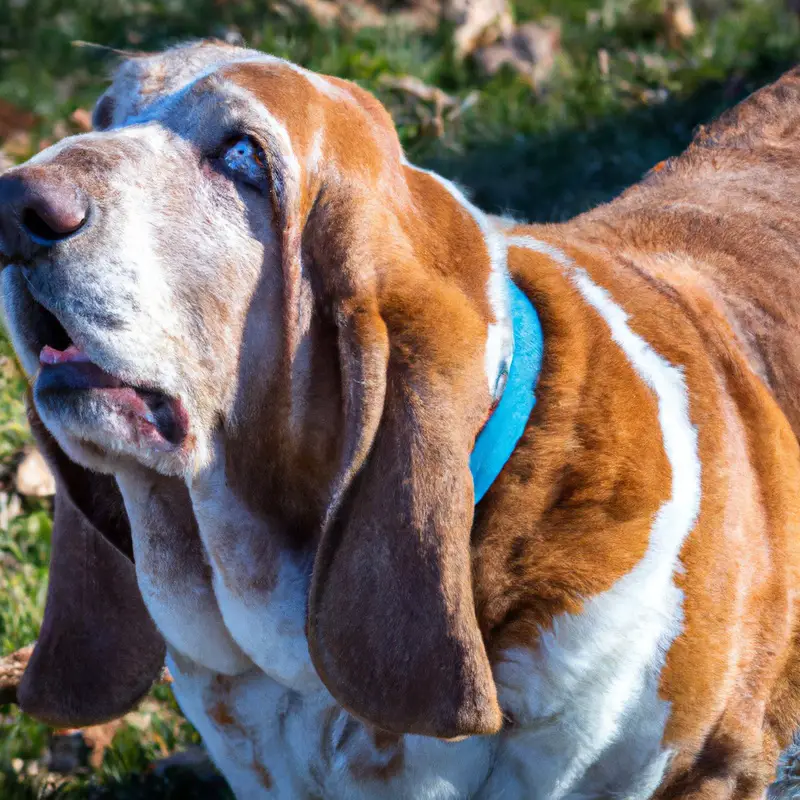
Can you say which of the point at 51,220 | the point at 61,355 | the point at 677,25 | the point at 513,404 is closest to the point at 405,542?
the point at 513,404

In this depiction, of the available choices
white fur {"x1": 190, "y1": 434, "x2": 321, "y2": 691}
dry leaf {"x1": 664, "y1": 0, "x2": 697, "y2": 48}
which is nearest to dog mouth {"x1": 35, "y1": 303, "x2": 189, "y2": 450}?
white fur {"x1": 190, "y1": 434, "x2": 321, "y2": 691}

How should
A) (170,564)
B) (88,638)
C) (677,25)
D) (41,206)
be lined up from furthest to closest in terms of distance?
(677,25)
(88,638)
(170,564)
(41,206)

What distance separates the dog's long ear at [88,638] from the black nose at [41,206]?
3.00ft

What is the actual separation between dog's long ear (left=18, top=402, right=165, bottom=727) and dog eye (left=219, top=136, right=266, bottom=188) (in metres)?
1.00

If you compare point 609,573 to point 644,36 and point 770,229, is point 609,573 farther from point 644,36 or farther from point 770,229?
point 644,36

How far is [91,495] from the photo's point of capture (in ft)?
9.89

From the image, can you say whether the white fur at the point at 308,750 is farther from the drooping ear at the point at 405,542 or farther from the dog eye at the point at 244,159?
the dog eye at the point at 244,159

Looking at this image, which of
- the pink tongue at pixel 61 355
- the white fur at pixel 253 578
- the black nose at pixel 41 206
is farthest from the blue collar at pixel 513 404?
the black nose at pixel 41 206

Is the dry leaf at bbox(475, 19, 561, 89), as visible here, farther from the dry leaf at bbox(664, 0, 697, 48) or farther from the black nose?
the black nose

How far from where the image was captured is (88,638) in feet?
10.3

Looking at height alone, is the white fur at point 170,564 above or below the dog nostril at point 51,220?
below

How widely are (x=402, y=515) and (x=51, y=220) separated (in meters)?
0.82

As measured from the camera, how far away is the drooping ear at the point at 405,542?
2359 millimetres

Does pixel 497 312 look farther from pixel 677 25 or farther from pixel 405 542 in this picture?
pixel 677 25
